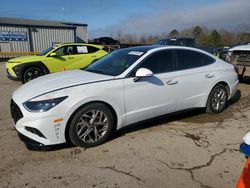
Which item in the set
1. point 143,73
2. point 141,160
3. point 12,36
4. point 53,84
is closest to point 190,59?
point 143,73

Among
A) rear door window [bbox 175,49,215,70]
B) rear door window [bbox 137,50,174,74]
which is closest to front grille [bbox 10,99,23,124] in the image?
rear door window [bbox 137,50,174,74]

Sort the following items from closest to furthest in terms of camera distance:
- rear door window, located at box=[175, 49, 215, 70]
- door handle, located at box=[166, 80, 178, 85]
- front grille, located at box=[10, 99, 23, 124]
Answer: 1. front grille, located at box=[10, 99, 23, 124]
2. door handle, located at box=[166, 80, 178, 85]
3. rear door window, located at box=[175, 49, 215, 70]

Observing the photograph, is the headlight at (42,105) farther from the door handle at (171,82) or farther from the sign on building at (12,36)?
the sign on building at (12,36)

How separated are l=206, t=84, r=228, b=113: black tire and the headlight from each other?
10.5 feet

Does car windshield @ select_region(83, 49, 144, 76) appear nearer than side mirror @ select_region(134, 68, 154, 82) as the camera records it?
No

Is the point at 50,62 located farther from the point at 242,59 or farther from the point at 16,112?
the point at 242,59

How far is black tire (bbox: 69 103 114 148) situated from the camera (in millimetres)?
3680

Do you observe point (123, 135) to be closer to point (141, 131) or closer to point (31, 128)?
point (141, 131)

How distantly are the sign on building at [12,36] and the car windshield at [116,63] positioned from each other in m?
25.9

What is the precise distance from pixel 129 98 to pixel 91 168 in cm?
127

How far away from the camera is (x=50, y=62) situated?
9.34m

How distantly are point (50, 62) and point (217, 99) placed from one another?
20.7 feet

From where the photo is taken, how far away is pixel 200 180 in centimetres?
305

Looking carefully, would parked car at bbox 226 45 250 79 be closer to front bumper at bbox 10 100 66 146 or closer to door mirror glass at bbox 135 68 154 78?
door mirror glass at bbox 135 68 154 78
